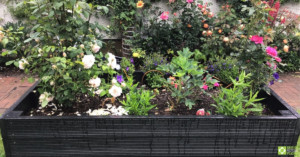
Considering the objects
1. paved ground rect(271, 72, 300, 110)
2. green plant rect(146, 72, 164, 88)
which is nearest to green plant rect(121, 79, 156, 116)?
green plant rect(146, 72, 164, 88)

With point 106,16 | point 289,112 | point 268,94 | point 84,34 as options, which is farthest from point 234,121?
point 106,16

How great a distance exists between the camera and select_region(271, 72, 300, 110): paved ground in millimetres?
3454

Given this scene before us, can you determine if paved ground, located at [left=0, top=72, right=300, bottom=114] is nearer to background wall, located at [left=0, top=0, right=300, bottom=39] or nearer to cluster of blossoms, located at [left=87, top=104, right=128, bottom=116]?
background wall, located at [left=0, top=0, right=300, bottom=39]

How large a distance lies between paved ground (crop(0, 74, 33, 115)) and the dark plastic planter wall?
1452 mm

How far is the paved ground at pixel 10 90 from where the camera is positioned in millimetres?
3322

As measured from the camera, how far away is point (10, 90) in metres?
3.71

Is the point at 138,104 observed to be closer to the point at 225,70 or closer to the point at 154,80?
the point at 154,80

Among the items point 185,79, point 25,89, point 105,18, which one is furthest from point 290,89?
point 25,89

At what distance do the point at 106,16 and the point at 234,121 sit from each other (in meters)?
3.45

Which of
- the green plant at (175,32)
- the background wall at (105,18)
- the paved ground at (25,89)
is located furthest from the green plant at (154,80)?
the background wall at (105,18)

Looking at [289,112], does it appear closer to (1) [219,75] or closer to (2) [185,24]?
(1) [219,75]

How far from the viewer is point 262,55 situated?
2311 millimetres

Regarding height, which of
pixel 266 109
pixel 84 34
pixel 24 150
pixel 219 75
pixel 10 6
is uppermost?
pixel 10 6

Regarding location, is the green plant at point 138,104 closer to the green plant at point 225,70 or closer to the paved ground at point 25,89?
the green plant at point 225,70
